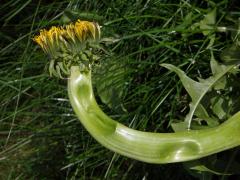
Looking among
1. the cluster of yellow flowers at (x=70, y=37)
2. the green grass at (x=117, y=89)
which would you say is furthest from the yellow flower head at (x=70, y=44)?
the green grass at (x=117, y=89)

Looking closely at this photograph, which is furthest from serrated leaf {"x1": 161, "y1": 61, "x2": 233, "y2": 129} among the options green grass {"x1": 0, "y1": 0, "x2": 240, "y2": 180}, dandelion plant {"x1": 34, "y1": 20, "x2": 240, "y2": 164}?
dandelion plant {"x1": 34, "y1": 20, "x2": 240, "y2": 164}

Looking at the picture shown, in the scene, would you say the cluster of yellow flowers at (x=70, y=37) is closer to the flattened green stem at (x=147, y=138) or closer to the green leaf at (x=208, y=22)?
the flattened green stem at (x=147, y=138)

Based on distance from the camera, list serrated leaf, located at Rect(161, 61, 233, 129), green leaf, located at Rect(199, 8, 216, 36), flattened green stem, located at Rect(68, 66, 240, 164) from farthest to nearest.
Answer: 1. green leaf, located at Rect(199, 8, 216, 36)
2. serrated leaf, located at Rect(161, 61, 233, 129)
3. flattened green stem, located at Rect(68, 66, 240, 164)

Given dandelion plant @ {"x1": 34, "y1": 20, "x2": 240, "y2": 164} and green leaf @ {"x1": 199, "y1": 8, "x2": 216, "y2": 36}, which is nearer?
dandelion plant @ {"x1": 34, "y1": 20, "x2": 240, "y2": 164}

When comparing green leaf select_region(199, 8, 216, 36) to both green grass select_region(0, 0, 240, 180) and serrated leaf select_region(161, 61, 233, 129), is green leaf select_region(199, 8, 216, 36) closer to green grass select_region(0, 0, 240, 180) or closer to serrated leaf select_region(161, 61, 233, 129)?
green grass select_region(0, 0, 240, 180)

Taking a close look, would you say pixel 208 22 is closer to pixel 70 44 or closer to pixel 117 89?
pixel 117 89

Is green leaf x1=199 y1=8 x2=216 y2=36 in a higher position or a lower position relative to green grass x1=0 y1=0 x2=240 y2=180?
higher

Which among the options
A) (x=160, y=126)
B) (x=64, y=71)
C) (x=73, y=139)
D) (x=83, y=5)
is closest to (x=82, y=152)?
(x=73, y=139)
